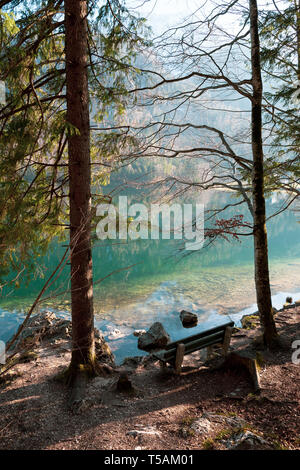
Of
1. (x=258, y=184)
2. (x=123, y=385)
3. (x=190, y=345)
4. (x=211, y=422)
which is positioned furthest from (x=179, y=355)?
(x=258, y=184)

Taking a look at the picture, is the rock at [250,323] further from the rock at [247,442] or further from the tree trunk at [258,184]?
the rock at [247,442]

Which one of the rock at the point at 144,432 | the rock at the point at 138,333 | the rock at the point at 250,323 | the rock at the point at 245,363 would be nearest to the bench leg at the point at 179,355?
the rock at the point at 245,363

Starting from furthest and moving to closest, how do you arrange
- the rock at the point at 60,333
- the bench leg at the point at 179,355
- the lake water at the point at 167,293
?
the lake water at the point at 167,293
the rock at the point at 60,333
the bench leg at the point at 179,355

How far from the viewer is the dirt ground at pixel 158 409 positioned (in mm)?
3381

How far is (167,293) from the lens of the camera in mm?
15328

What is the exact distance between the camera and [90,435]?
3566 millimetres

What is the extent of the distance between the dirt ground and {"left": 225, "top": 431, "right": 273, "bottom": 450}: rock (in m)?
0.04

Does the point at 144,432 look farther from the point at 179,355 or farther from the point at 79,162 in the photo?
the point at 79,162

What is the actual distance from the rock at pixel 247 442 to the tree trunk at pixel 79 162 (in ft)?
7.66

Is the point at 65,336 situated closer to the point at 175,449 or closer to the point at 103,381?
the point at 103,381

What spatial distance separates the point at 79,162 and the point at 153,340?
20.1 ft

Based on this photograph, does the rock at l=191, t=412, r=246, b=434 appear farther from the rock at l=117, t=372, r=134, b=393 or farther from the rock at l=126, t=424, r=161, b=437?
the rock at l=117, t=372, r=134, b=393
